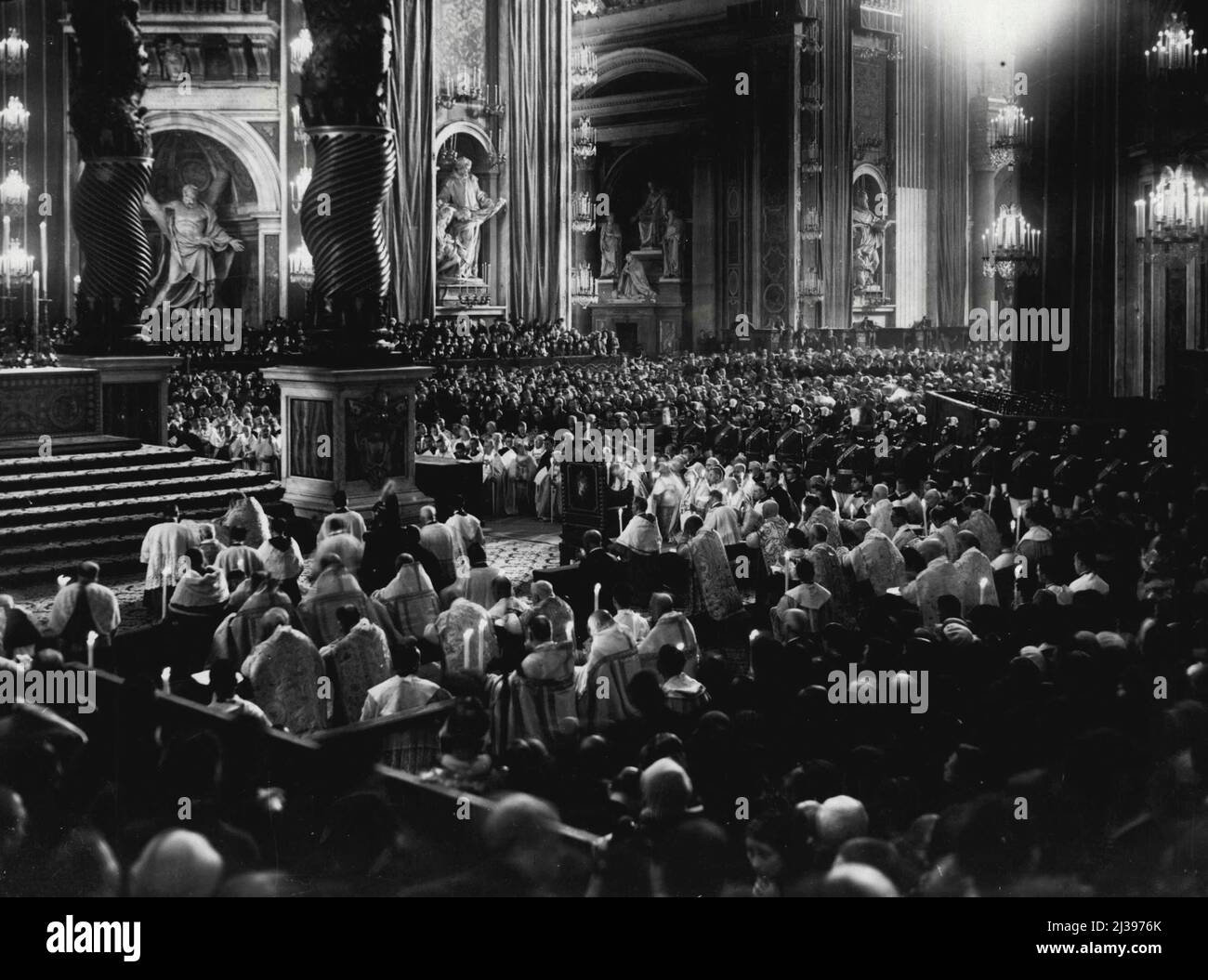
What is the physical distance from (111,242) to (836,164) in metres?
34.3

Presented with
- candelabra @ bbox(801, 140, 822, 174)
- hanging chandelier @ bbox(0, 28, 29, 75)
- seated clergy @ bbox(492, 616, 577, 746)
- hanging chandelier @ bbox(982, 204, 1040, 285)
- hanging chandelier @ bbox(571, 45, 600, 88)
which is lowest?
seated clergy @ bbox(492, 616, 577, 746)

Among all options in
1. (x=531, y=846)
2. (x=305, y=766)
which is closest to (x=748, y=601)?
(x=305, y=766)

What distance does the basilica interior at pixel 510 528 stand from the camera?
660cm

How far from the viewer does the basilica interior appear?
6.60 m

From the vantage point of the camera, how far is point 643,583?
14.5 m

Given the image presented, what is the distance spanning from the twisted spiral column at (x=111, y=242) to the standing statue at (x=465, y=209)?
67.6ft

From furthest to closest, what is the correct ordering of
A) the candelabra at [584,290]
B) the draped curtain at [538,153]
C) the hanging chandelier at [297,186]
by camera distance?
the candelabra at [584,290]
the draped curtain at [538,153]
the hanging chandelier at [297,186]

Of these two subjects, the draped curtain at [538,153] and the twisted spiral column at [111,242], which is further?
the draped curtain at [538,153]

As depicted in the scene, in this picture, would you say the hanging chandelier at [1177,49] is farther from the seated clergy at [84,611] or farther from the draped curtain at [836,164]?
the draped curtain at [836,164]

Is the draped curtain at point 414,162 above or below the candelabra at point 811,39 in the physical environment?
below

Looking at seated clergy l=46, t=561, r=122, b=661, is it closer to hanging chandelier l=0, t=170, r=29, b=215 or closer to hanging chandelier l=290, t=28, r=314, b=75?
hanging chandelier l=0, t=170, r=29, b=215

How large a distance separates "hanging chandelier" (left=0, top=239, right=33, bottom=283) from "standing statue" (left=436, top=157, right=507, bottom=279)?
1155cm

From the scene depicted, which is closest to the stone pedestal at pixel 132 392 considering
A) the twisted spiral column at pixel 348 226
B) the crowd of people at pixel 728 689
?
the twisted spiral column at pixel 348 226

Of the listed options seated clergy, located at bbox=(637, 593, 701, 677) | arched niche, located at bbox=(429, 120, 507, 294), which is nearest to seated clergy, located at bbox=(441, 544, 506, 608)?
seated clergy, located at bbox=(637, 593, 701, 677)
